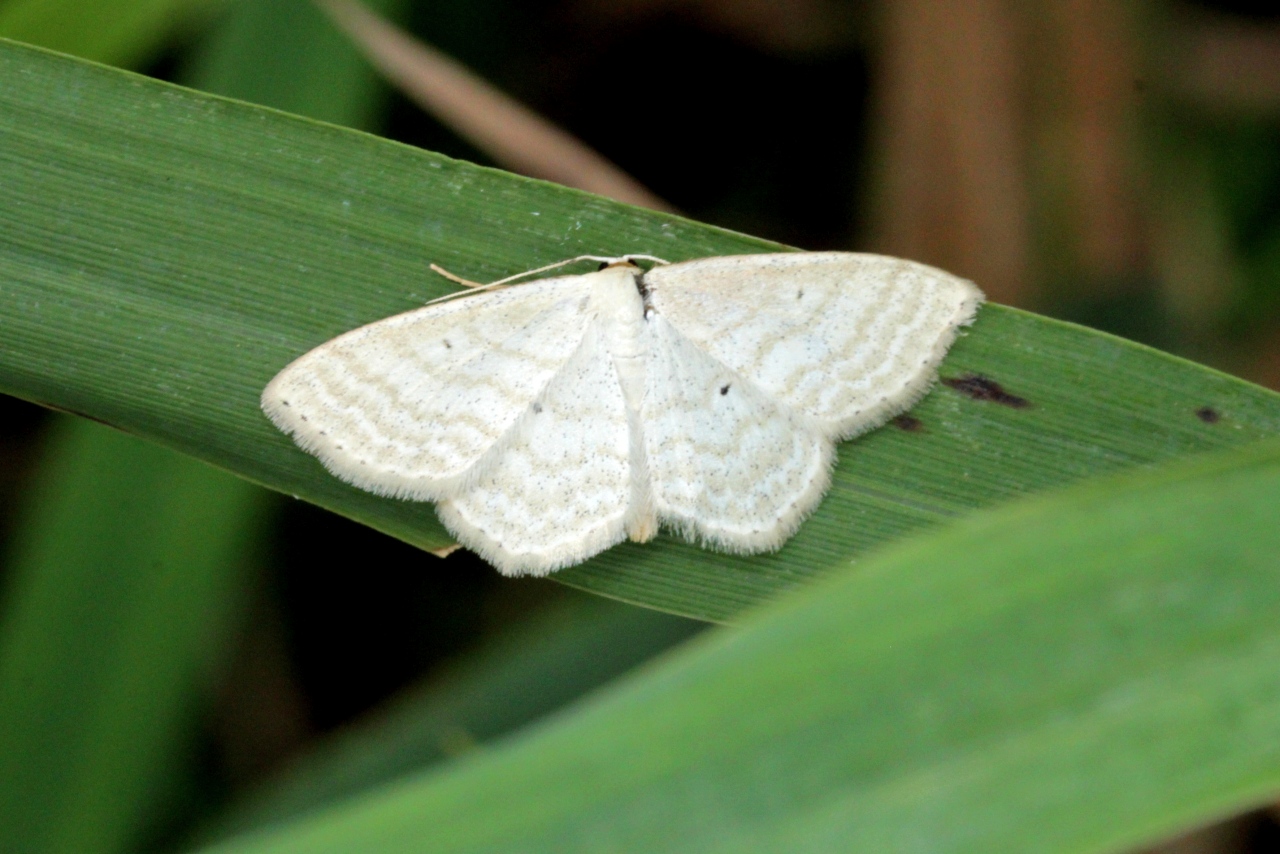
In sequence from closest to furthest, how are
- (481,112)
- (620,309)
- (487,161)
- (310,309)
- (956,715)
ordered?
(956,715) < (310,309) < (620,309) < (481,112) < (487,161)

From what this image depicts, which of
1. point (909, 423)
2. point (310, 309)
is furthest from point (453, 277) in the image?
point (909, 423)

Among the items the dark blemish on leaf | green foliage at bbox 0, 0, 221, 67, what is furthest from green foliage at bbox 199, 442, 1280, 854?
green foliage at bbox 0, 0, 221, 67

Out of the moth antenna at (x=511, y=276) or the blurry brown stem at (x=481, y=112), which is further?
the blurry brown stem at (x=481, y=112)

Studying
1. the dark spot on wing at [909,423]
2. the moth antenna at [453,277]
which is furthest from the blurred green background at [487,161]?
the dark spot on wing at [909,423]

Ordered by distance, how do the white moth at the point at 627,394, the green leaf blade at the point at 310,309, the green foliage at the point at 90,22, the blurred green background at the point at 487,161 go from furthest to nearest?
the blurred green background at the point at 487,161 < the green foliage at the point at 90,22 < the white moth at the point at 627,394 < the green leaf blade at the point at 310,309

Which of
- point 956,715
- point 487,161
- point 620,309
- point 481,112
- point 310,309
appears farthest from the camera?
point 487,161

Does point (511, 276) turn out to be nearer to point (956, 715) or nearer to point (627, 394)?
point (627, 394)

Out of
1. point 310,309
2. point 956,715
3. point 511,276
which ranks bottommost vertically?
point 310,309

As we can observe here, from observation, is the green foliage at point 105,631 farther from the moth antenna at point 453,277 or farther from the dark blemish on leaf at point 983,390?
the dark blemish on leaf at point 983,390
